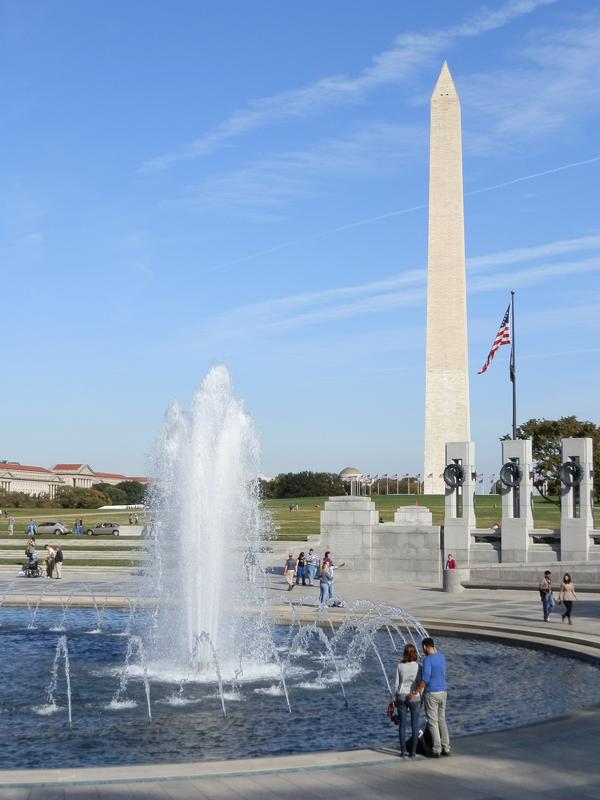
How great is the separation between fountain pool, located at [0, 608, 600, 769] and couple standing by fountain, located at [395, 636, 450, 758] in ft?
4.69

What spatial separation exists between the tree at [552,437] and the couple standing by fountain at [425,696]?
58842mm

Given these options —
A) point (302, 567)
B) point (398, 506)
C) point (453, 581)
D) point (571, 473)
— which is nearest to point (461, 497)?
point (571, 473)

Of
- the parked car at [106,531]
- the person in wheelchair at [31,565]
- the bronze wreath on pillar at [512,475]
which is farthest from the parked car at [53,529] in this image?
the bronze wreath on pillar at [512,475]

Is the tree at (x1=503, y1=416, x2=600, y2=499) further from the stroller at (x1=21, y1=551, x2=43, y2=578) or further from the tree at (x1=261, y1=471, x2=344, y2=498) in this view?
the tree at (x1=261, y1=471, x2=344, y2=498)

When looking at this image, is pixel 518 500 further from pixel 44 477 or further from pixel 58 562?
pixel 44 477

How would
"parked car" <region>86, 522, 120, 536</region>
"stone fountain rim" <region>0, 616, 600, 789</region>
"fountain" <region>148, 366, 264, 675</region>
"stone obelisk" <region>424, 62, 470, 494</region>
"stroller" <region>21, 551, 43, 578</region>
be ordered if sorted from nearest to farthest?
"stone fountain rim" <region>0, 616, 600, 789</region>
"fountain" <region>148, 366, 264, 675</region>
"stroller" <region>21, 551, 43, 578</region>
"parked car" <region>86, 522, 120, 536</region>
"stone obelisk" <region>424, 62, 470, 494</region>

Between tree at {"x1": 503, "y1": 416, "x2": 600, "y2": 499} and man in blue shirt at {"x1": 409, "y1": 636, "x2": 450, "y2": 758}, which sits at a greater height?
tree at {"x1": 503, "y1": 416, "x2": 600, "y2": 499}

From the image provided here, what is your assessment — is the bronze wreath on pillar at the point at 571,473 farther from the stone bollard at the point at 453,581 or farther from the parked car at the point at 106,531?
the parked car at the point at 106,531

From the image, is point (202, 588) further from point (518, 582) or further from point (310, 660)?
point (518, 582)

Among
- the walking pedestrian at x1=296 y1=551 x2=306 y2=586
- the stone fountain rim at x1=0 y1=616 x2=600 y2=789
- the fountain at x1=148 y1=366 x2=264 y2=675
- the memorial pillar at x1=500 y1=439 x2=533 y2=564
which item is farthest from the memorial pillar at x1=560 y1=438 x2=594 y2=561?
the stone fountain rim at x1=0 y1=616 x2=600 y2=789

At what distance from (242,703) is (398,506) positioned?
59.6m

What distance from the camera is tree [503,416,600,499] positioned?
68188 mm

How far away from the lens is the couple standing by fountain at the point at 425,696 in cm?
1056

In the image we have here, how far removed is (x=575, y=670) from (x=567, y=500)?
15.3 m
